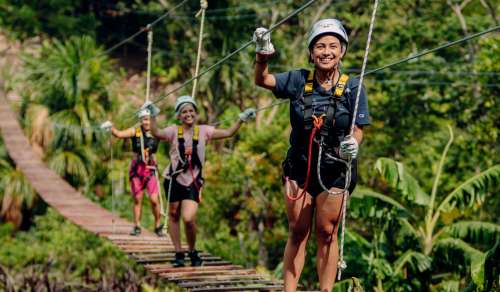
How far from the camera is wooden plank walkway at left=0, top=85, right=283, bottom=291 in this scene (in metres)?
5.98

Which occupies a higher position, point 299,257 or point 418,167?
point 418,167

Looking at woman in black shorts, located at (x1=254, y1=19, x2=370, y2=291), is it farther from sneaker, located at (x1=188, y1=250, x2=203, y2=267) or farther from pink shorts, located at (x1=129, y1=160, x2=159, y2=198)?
pink shorts, located at (x1=129, y1=160, x2=159, y2=198)

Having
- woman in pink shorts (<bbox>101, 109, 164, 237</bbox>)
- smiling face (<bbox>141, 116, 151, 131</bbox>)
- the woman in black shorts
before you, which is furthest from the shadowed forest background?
the woman in black shorts

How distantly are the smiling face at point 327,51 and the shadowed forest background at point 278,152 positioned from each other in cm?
286

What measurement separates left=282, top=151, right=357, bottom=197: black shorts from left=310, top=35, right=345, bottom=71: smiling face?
41 cm

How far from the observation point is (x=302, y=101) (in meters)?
4.18

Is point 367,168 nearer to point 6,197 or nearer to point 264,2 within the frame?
point 264,2

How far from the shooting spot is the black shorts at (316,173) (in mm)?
4191

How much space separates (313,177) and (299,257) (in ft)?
1.39

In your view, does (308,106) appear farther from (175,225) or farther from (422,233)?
(422,233)

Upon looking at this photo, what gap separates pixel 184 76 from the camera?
19.0m

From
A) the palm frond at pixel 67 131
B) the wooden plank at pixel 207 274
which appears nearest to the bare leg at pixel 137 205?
the wooden plank at pixel 207 274

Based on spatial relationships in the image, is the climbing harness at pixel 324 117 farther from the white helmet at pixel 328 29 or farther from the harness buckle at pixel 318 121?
the white helmet at pixel 328 29

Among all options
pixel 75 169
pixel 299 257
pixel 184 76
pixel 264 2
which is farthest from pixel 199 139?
pixel 184 76
